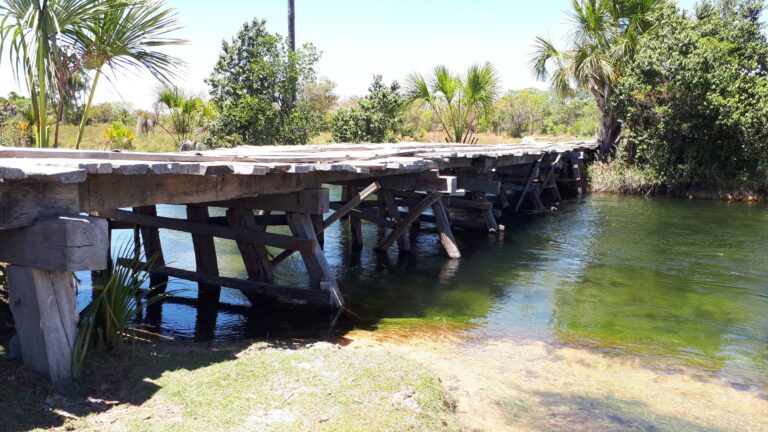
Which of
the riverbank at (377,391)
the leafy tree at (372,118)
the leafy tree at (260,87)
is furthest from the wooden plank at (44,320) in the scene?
the leafy tree at (372,118)

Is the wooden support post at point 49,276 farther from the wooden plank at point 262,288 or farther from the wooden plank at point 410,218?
the wooden plank at point 410,218

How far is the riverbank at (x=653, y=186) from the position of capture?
63.7 ft

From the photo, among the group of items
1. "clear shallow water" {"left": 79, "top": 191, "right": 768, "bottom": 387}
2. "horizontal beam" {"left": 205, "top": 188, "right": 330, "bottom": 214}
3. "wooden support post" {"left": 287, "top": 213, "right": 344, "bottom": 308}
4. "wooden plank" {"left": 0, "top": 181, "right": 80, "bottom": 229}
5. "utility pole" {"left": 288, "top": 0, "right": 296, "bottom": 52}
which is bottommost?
"clear shallow water" {"left": 79, "top": 191, "right": 768, "bottom": 387}

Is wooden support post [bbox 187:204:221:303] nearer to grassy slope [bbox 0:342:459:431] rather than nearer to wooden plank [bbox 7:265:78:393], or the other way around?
grassy slope [bbox 0:342:459:431]

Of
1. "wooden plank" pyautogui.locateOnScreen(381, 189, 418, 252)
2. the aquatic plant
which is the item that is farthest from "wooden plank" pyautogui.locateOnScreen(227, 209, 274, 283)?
"wooden plank" pyautogui.locateOnScreen(381, 189, 418, 252)

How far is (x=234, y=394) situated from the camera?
13.2ft

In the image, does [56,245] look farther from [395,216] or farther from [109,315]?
[395,216]

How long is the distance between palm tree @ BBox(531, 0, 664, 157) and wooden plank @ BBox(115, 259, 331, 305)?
647 inches

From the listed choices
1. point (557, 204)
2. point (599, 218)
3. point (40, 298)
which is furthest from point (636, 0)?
point (40, 298)

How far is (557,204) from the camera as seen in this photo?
18.2 metres

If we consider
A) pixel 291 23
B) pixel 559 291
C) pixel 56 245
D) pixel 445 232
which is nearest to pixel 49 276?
pixel 56 245

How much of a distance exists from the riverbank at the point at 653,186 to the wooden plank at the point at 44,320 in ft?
64.1

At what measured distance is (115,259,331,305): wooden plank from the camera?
695 centimetres

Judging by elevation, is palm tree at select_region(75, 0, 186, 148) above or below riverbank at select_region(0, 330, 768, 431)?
above
